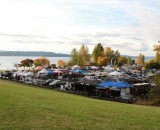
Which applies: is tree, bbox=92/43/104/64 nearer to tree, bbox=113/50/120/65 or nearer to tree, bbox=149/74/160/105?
tree, bbox=113/50/120/65

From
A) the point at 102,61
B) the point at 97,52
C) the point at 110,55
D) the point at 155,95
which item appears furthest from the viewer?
the point at 110,55

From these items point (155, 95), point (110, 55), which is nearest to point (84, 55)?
point (110, 55)

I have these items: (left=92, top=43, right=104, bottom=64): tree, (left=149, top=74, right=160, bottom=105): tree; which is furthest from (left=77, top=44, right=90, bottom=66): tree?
(left=149, top=74, right=160, bottom=105): tree

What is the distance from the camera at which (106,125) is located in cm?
1122

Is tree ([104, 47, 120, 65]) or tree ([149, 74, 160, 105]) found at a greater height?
tree ([104, 47, 120, 65])

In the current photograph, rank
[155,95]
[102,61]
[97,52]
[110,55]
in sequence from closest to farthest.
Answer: [155,95], [102,61], [97,52], [110,55]

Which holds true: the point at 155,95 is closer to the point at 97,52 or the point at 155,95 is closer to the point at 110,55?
the point at 97,52

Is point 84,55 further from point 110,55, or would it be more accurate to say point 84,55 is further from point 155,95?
point 155,95

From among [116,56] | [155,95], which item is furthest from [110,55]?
[155,95]

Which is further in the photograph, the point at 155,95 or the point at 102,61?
the point at 102,61

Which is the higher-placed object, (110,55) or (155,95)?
(110,55)

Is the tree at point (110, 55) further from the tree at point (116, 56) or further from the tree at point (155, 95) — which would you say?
the tree at point (155, 95)

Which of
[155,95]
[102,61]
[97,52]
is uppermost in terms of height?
[97,52]

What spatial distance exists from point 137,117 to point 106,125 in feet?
9.13
